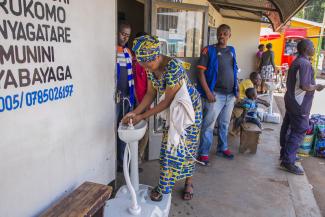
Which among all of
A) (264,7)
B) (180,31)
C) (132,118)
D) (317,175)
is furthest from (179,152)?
(264,7)

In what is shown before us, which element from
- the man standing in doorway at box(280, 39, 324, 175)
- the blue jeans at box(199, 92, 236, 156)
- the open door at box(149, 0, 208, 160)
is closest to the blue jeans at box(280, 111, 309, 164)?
the man standing in doorway at box(280, 39, 324, 175)

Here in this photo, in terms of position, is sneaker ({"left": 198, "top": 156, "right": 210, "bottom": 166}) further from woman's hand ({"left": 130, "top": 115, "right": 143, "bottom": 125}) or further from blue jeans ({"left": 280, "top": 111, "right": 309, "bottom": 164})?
woman's hand ({"left": 130, "top": 115, "right": 143, "bottom": 125})

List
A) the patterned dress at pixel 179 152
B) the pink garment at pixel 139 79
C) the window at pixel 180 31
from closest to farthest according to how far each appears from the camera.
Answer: the patterned dress at pixel 179 152 → the pink garment at pixel 139 79 → the window at pixel 180 31

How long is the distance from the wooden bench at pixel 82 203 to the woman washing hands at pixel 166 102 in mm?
578

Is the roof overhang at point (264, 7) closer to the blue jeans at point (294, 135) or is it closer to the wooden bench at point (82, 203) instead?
the blue jeans at point (294, 135)

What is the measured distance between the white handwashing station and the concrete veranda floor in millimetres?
414

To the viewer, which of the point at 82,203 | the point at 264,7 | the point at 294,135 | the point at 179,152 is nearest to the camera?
the point at 82,203

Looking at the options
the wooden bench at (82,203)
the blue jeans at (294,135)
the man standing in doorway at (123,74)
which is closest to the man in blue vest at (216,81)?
the blue jeans at (294,135)

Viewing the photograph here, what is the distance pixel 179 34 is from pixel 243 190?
7.15 ft

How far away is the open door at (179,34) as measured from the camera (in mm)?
3742

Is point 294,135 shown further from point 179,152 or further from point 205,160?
point 179,152

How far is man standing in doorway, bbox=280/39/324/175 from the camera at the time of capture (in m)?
3.51

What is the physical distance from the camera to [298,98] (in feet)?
11.9

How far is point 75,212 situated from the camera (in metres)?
1.92
